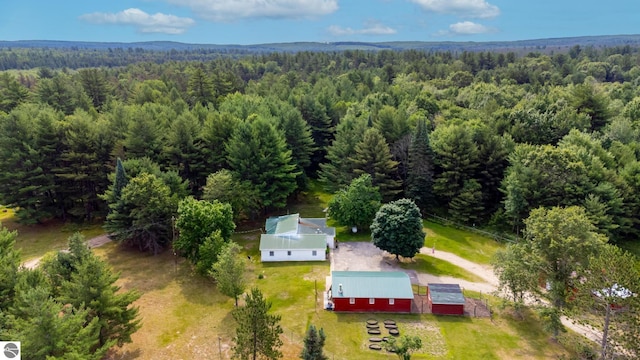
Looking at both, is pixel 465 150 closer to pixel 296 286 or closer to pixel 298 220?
pixel 298 220

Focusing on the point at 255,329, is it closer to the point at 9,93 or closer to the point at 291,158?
the point at 291,158

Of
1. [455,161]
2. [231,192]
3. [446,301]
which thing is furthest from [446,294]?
[231,192]

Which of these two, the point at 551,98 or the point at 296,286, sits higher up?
the point at 551,98

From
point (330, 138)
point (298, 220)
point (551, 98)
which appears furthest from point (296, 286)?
point (551, 98)

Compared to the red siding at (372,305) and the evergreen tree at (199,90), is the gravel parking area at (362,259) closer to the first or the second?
Answer: the red siding at (372,305)

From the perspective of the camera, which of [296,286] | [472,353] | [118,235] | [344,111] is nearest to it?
[472,353]

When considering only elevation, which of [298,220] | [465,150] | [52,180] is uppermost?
[465,150]
